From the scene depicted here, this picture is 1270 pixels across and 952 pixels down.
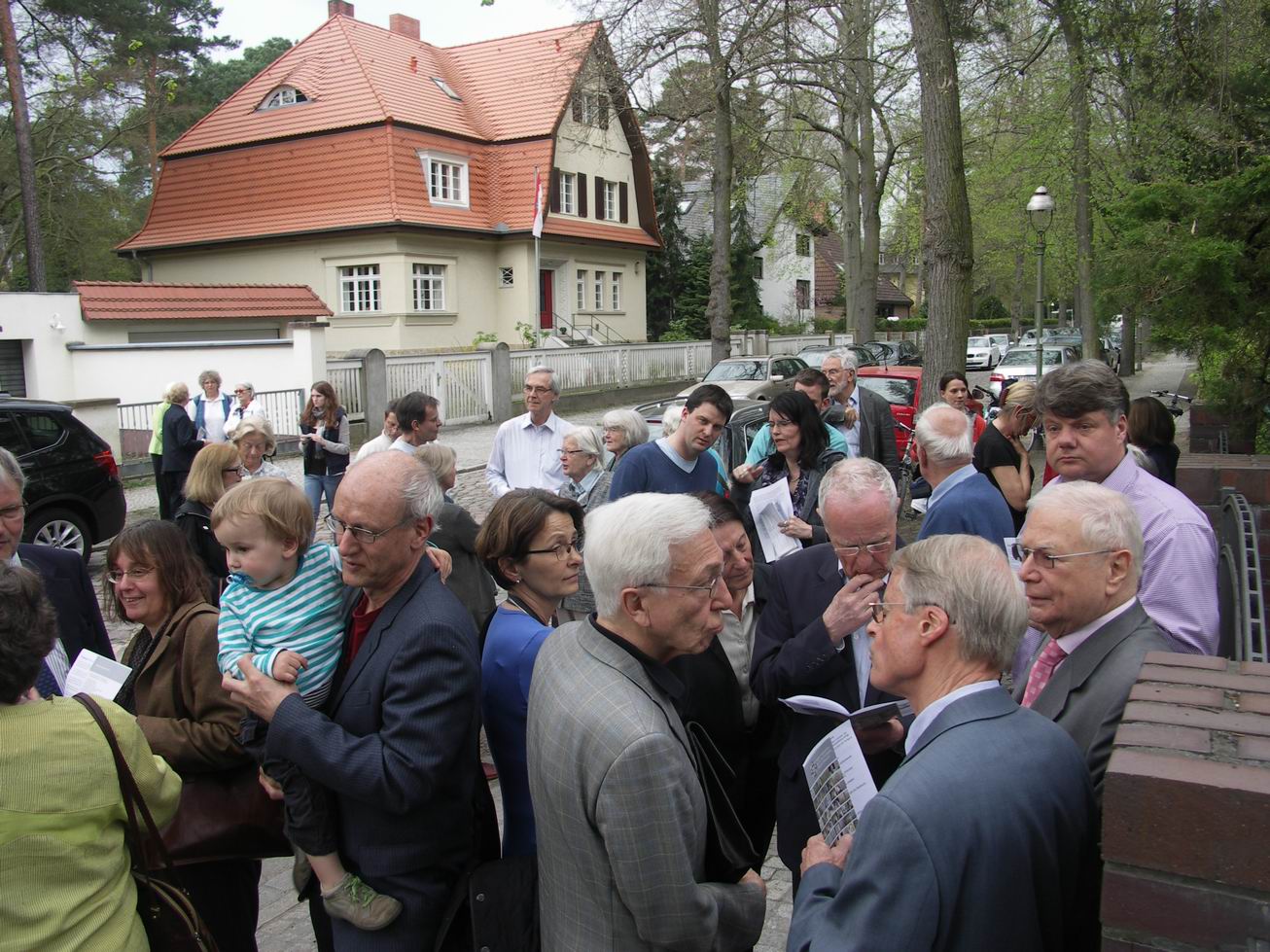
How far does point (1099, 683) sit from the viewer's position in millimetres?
2246

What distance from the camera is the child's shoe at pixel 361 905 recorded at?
2.39m

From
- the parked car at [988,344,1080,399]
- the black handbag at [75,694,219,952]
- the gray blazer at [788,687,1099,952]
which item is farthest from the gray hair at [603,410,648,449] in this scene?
the parked car at [988,344,1080,399]

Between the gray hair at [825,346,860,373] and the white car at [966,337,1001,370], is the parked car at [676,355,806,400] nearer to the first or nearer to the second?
the gray hair at [825,346,860,373]

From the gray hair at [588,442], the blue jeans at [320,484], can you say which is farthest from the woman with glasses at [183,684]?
the blue jeans at [320,484]

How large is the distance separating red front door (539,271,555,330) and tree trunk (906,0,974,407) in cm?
2627

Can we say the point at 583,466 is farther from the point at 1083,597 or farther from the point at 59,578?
the point at 1083,597

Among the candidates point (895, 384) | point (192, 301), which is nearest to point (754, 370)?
point (895, 384)

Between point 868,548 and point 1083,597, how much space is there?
2.43ft

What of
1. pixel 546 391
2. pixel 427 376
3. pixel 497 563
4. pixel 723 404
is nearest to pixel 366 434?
pixel 427 376

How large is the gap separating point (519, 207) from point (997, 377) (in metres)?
15.9

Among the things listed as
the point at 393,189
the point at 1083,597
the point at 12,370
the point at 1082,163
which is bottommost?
the point at 1083,597

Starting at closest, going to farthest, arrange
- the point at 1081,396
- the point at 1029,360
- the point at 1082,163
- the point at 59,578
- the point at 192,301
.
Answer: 1. the point at 1081,396
2. the point at 59,578
3. the point at 1082,163
4. the point at 192,301
5. the point at 1029,360

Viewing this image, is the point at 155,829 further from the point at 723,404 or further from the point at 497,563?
the point at 723,404

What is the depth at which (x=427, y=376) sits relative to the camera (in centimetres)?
2127
